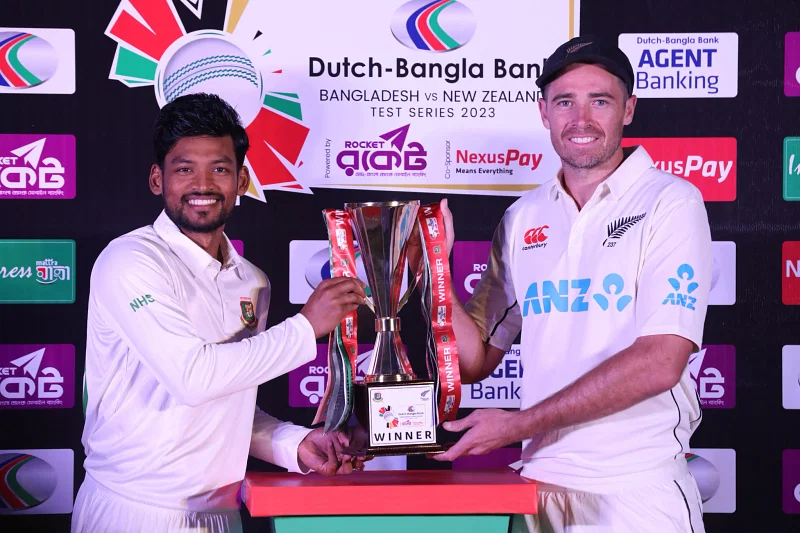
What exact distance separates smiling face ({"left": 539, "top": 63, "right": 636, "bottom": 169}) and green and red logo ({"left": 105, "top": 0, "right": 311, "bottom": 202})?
117 cm

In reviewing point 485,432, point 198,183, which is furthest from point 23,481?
point 485,432

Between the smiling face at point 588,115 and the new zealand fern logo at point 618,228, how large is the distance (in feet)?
0.63

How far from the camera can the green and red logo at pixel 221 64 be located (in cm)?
330

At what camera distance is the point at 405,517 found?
6.68ft

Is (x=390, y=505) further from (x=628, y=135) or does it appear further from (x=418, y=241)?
(x=628, y=135)

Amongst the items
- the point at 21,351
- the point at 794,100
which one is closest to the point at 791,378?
the point at 794,100

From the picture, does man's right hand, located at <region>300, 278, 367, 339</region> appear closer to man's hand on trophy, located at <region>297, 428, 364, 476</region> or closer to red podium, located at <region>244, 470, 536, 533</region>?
man's hand on trophy, located at <region>297, 428, 364, 476</region>

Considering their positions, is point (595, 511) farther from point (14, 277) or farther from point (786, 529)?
point (14, 277)

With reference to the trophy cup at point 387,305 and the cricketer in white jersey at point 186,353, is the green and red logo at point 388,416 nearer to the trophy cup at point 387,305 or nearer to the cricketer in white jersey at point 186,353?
the trophy cup at point 387,305

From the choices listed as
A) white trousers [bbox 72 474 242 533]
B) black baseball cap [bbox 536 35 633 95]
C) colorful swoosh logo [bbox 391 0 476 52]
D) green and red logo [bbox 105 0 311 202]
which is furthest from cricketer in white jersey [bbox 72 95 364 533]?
colorful swoosh logo [bbox 391 0 476 52]

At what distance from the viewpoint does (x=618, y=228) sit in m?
2.39

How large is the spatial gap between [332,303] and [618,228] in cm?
79

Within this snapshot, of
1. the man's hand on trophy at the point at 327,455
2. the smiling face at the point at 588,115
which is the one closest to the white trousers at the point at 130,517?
the man's hand on trophy at the point at 327,455

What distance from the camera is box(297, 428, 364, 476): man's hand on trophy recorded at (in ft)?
7.68
